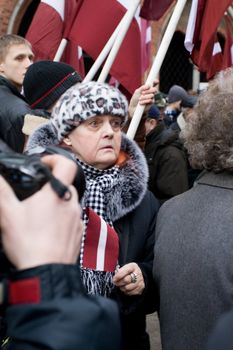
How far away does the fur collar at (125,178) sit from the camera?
6.21ft

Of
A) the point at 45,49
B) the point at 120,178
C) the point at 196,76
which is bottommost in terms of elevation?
the point at 196,76

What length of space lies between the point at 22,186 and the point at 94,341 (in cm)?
26

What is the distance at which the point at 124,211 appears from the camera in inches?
74.9

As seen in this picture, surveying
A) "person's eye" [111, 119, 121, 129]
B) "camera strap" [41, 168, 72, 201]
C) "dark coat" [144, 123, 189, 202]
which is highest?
A: "camera strap" [41, 168, 72, 201]

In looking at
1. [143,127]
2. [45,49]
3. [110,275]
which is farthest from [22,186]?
[45,49]

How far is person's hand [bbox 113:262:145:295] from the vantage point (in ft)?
5.91

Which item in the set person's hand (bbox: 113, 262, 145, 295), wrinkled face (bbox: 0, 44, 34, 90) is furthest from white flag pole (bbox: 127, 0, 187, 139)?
wrinkled face (bbox: 0, 44, 34, 90)

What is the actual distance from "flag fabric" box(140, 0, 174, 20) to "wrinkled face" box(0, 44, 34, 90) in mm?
821

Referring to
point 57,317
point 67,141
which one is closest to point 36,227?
point 57,317

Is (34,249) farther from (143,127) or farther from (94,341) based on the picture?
(143,127)

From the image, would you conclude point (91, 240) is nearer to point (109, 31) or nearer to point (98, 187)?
point (98, 187)

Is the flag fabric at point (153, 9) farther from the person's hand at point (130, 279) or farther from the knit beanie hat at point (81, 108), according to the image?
the person's hand at point (130, 279)

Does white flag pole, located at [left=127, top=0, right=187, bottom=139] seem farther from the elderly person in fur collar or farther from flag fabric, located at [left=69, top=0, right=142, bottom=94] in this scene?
flag fabric, located at [left=69, top=0, right=142, bottom=94]

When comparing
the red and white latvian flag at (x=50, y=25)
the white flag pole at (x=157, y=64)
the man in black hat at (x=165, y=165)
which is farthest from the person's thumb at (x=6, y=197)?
the red and white latvian flag at (x=50, y=25)
